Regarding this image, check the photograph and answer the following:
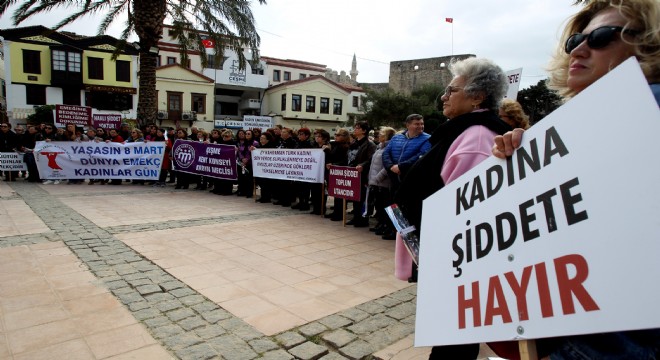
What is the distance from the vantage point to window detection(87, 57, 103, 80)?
36594mm

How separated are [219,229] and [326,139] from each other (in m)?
3.14

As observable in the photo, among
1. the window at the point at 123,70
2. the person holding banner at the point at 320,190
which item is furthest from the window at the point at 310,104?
the person holding banner at the point at 320,190

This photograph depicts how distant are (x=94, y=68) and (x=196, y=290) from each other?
133 ft

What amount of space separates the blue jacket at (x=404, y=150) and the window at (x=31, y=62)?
39777 mm

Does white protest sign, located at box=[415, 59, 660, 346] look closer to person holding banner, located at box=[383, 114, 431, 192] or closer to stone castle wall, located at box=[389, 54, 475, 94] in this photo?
person holding banner, located at box=[383, 114, 431, 192]

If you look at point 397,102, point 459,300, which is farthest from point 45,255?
point 397,102

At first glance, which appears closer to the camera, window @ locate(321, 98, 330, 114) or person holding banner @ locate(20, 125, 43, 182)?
person holding banner @ locate(20, 125, 43, 182)

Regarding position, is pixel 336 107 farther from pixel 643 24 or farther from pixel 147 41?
pixel 643 24

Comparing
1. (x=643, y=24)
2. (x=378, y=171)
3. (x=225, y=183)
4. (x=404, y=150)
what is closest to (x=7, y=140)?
(x=225, y=183)

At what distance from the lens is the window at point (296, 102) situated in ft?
155

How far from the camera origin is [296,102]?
47.4 m

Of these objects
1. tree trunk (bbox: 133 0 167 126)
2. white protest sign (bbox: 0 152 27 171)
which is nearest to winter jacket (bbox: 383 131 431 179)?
tree trunk (bbox: 133 0 167 126)

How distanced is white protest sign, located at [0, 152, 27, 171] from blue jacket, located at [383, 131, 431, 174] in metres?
11.3

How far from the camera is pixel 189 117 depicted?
41.4 meters
